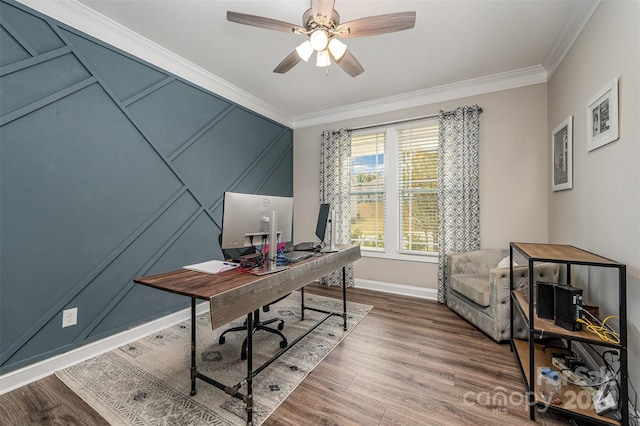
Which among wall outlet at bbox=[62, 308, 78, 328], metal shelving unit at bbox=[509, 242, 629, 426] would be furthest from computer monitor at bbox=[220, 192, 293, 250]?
metal shelving unit at bbox=[509, 242, 629, 426]

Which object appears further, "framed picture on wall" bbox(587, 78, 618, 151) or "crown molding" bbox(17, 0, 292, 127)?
"crown molding" bbox(17, 0, 292, 127)

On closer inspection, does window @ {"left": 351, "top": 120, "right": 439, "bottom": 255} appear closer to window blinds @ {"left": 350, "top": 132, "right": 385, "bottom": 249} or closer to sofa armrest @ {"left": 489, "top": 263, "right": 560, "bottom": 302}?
window blinds @ {"left": 350, "top": 132, "right": 385, "bottom": 249}

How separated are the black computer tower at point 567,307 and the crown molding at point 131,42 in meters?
3.76

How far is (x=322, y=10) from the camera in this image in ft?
5.33

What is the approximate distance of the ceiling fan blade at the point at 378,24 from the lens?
1.64 meters

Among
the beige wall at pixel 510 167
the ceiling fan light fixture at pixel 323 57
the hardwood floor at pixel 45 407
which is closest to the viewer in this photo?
the hardwood floor at pixel 45 407

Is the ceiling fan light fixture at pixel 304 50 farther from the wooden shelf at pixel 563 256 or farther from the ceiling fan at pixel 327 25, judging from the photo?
the wooden shelf at pixel 563 256

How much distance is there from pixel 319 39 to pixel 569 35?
231cm

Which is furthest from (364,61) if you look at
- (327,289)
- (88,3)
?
(327,289)

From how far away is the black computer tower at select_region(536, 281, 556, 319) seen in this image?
164 cm

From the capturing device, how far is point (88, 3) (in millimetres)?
2070

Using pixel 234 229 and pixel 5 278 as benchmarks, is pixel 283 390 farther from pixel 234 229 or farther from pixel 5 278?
pixel 5 278

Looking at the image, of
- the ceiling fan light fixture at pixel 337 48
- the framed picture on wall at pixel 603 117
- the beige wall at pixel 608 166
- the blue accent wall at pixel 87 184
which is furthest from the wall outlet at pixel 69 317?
the framed picture on wall at pixel 603 117

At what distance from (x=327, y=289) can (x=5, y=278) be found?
10.7 feet
